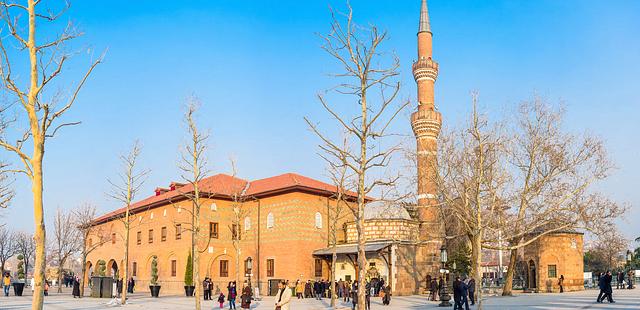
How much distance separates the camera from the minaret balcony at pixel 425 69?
4062 centimetres

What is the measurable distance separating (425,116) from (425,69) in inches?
134

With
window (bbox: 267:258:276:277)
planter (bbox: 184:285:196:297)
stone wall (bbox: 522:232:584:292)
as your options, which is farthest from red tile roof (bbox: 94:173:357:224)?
stone wall (bbox: 522:232:584:292)

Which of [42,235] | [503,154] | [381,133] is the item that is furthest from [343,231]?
[42,235]

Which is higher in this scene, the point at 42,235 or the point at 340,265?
the point at 42,235

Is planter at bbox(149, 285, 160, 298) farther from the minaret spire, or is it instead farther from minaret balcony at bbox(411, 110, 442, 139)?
the minaret spire

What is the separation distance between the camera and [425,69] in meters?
40.7

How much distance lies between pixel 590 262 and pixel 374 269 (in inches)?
1715

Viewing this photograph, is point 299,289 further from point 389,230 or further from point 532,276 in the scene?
point 532,276

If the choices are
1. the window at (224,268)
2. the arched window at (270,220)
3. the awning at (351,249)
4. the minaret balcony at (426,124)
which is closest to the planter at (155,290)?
the window at (224,268)

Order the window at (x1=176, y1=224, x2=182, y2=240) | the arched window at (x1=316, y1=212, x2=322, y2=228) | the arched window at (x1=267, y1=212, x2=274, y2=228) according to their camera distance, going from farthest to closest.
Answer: the window at (x1=176, y1=224, x2=182, y2=240)
the arched window at (x1=267, y1=212, x2=274, y2=228)
the arched window at (x1=316, y1=212, x2=322, y2=228)

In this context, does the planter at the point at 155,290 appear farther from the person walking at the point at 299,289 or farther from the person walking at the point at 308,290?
the person walking at the point at 308,290

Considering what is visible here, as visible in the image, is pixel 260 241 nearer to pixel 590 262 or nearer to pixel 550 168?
pixel 550 168

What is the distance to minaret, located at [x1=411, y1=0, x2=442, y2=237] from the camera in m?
38.8

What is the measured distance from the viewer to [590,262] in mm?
69000
